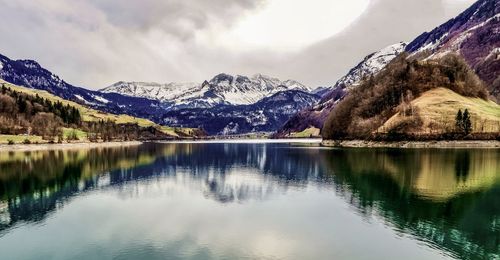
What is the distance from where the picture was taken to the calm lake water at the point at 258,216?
134 ft

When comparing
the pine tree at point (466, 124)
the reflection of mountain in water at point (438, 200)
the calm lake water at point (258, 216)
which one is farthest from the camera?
the pine tree at point (466, 124)

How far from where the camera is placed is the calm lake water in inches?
1604

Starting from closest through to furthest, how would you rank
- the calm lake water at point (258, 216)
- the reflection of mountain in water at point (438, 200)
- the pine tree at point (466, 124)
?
1. the calm lake water at point (258, 216)
2. the reflection of mountain in water at point (438, 200)
3. the pine tree at point (466, 124)

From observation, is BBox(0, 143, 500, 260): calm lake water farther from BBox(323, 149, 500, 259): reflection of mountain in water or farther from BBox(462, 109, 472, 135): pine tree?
BBox(462, 109, 472, 135): pine tree

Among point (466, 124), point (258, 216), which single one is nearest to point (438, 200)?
point (258, 216)

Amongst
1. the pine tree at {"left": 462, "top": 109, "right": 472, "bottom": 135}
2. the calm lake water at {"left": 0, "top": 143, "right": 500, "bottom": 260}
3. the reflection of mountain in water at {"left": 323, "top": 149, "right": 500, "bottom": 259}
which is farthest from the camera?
the pine tree at {"left": 462, "top": 109, "right": 472, "bottom": 135}

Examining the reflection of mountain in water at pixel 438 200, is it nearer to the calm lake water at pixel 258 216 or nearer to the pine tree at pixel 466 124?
the calm lake water at pixel 258 216

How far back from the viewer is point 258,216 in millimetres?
58156

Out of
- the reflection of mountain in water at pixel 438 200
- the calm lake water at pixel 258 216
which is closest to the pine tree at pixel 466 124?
the reflection of mountain in water at pixel 438 200

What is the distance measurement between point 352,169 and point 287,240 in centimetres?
7342

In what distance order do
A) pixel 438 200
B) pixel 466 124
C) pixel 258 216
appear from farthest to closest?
pixel 466 124
pixel 438 200
pixel 258 216

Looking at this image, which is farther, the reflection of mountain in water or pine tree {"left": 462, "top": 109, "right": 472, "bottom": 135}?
pine tree {"left": 462, "top": 109, "right": 472, "bottom": 135}

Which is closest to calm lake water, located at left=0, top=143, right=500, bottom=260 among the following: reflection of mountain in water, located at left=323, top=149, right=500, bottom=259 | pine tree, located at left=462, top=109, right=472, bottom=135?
reflection of mountain in water, located at left=323, top=149, right=500, bottom=259

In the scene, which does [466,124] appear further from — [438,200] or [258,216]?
[258,216]
